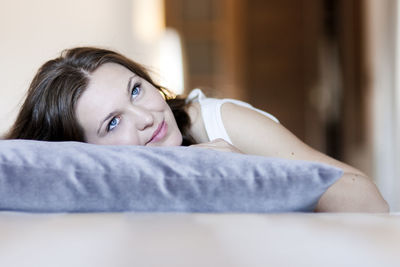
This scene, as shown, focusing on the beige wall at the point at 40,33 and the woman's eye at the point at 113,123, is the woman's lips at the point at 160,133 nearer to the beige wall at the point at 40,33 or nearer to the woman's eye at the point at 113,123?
the woman's eye at the point at 113,123

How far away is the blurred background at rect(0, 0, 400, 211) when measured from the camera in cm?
282

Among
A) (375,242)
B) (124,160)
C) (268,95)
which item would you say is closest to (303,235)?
(375,242)

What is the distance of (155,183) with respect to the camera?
2.34 feet

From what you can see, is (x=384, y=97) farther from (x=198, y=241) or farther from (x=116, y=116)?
(x=198, y=241)

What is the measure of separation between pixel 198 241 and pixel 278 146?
755 millimetres

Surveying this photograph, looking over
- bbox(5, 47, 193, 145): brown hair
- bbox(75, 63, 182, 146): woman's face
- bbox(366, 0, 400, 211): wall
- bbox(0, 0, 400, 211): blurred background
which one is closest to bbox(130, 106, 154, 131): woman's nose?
bbox(75, 63, 182, 146): woman's face

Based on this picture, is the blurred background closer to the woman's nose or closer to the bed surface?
the woman's nose

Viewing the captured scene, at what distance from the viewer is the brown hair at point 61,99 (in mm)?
1336

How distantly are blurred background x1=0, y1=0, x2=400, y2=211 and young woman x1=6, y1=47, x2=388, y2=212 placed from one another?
120 centimetres

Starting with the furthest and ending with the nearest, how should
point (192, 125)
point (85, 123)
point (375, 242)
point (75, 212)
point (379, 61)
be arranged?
point (379, 61)
point (192, 125)
point (85, 123)
point (75, 212)
point (375, 242)

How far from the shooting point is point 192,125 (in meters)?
1.50

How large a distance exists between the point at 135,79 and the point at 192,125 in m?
0.22

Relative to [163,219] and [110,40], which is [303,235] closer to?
[163,219]

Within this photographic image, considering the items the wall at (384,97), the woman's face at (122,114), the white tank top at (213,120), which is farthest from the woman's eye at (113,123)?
the wall at (384,97)
